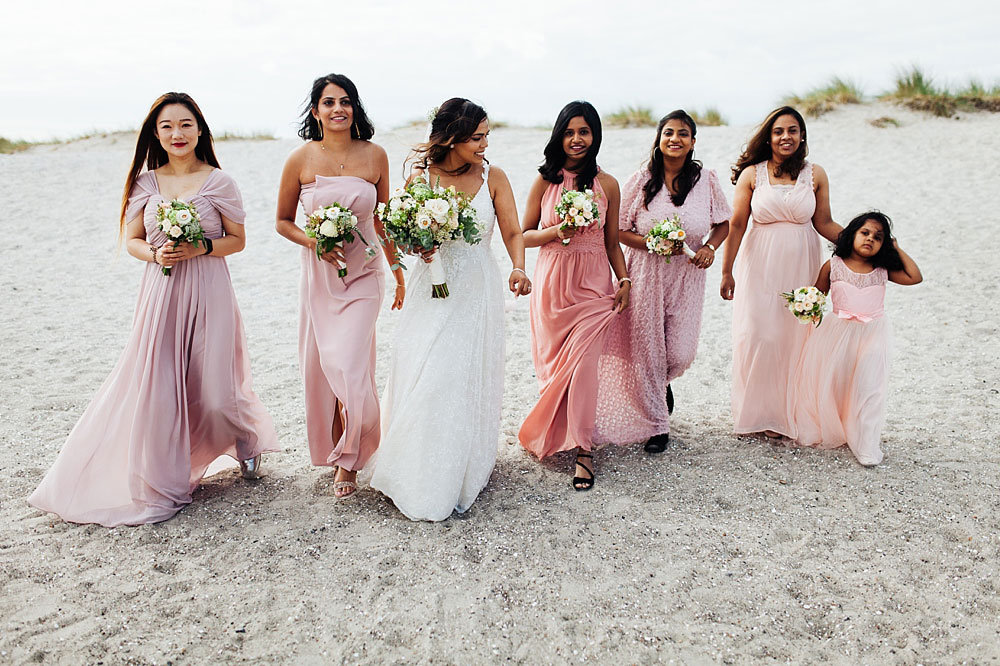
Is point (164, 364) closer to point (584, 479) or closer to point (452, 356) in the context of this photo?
point (452, 356)

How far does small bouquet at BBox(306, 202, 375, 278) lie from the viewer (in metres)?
4.47

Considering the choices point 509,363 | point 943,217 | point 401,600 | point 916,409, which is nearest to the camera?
point 401,600

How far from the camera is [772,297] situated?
19.0ft

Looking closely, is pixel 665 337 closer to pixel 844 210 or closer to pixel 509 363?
pixel 509 363

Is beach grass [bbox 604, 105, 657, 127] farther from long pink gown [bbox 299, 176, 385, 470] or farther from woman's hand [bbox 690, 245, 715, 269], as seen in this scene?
long pink gown [bbox 299, 176, 385, 470]

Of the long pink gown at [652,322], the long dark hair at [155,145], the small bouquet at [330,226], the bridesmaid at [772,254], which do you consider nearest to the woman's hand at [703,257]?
the long pink gown at [652,322]

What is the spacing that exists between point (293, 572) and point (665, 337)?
3184 mm

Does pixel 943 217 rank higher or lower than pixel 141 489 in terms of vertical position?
higher

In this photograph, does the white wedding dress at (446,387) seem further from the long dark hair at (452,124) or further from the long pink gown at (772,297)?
the long pink gown at (772,297)

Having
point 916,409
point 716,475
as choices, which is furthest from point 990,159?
point 716,475

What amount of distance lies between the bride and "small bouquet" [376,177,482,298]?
6.9 inches

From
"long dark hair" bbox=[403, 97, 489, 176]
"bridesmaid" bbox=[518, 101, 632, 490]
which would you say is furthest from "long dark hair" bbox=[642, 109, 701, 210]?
"long dark hair" bbox=[403, 97, 489, 176]

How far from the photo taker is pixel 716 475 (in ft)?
18.0

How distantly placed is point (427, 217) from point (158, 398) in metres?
2.05
